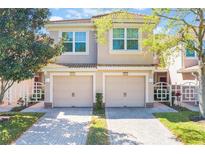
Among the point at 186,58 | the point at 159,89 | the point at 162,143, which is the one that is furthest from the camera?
the point at 186,58

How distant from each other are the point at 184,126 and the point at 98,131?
4094mm

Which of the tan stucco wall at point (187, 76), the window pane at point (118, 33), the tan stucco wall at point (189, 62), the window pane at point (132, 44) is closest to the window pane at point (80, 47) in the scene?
the window pane at point (118, 33)

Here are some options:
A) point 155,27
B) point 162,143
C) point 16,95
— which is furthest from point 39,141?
point 16,95

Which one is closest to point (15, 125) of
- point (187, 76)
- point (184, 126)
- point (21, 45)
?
point (21, 45)

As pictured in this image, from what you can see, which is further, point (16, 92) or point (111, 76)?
point (16, 92)

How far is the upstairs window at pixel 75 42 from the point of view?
22.8 m

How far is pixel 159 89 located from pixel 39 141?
14.5m

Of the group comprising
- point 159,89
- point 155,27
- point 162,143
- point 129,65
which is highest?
point 155,27

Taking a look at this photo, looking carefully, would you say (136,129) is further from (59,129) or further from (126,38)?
(126,38)

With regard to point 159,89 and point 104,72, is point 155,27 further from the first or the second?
point 159,89

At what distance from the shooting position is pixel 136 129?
1450cm

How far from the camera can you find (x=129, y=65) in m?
21.9

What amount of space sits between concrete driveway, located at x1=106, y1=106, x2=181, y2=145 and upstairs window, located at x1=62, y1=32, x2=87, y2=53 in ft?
18.8

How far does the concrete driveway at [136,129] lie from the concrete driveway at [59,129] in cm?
130
